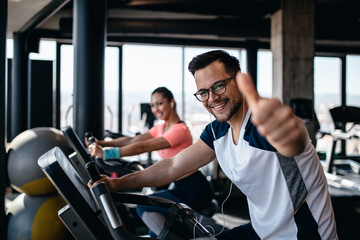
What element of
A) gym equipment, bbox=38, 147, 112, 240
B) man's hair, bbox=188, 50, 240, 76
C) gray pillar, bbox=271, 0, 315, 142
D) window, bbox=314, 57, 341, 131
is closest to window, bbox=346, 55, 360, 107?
window, bbox=314, 57, 341, 131

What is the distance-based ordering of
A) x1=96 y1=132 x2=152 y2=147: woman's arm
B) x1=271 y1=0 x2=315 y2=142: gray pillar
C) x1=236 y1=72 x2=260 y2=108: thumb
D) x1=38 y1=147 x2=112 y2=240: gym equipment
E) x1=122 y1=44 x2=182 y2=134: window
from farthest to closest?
x1=122 y1=44 x2=182 y2=134: window → x1=271 y1=0 x2=315 y2=142: gray pillar → x1=96 y1=132 x2=152 y2=147: woman's arm → x1=38 y1=147 x2=112 y2=240: gym equipment → x1=236 y1=72 x2=260 y2=108: thumb

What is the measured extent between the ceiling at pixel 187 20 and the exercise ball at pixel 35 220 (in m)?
3.14

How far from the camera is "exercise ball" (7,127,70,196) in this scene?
242 cm

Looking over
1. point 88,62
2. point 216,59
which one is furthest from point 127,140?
point 216,59

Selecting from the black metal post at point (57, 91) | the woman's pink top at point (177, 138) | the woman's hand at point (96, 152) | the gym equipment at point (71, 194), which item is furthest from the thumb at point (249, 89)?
the black metal post at point (57, 91)

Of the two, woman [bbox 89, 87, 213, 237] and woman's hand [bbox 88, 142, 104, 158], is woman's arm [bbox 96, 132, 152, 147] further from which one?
woman's hand [bbox 88, 142, 104, 158]

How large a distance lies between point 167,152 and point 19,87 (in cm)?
486

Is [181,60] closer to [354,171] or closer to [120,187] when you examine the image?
[354,171]

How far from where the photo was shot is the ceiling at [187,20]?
555cm

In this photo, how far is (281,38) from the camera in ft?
16.0

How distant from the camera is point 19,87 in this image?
618 cm

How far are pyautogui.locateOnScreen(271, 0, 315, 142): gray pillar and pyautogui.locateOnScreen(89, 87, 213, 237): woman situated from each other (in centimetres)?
281

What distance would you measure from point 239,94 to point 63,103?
20.8 feet

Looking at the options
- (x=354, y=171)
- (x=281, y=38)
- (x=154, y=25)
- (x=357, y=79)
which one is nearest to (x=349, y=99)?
(x=357, y=79)
